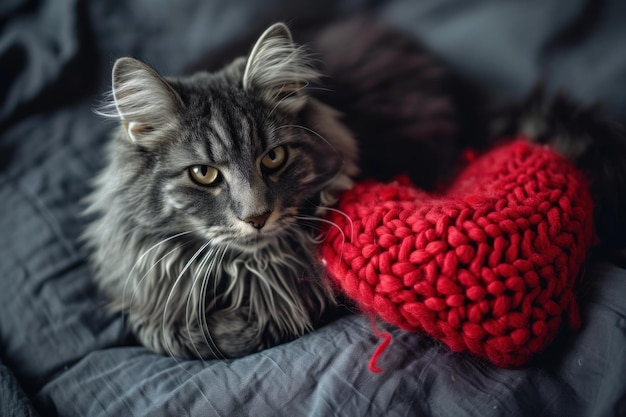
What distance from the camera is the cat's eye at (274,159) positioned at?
3.66ft

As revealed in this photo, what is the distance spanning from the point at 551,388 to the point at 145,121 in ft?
3.43

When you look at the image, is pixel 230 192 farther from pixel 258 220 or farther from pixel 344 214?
pixel 344 214

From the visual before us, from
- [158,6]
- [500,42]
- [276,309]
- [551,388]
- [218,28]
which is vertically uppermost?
[158,6]

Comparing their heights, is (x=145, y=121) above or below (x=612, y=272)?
above

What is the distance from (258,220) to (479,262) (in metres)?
0.47

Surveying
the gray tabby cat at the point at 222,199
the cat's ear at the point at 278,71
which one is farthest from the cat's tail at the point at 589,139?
the cat's ear at the point at 278,71

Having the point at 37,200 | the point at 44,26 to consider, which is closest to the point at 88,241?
the point at 37,200

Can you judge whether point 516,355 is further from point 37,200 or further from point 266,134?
point 37,200

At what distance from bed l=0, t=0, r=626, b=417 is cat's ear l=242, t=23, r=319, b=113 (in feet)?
1.65

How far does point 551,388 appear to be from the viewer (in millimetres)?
885

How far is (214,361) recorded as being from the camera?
1.09 meters

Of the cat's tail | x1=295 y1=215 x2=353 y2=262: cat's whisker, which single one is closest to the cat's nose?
x1=295 y1=215 x2=353 y2=262: cat's whisker

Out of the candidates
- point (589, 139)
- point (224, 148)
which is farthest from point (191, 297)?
point (589, 139)

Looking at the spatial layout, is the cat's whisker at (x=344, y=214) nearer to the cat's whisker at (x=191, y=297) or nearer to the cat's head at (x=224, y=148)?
the cat's head at (x=224, y=148)
